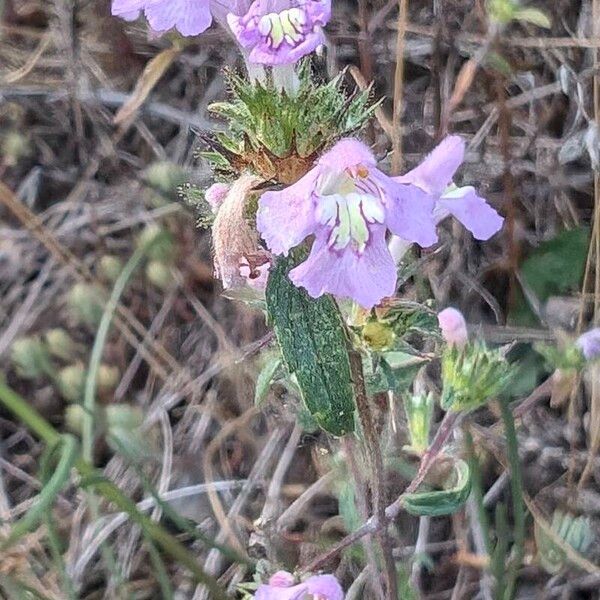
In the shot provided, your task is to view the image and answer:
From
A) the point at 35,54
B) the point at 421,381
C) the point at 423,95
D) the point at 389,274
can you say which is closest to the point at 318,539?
the point at 421,381

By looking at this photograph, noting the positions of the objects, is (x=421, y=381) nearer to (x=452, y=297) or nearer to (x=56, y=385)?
(x=452, y=297)

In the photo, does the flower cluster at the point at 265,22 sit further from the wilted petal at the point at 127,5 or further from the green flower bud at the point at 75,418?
the green flower bud at the point at 75,418

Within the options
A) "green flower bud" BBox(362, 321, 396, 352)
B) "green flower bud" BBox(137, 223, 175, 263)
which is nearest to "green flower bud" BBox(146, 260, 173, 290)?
"green flower bud" BBox(137, 223, 175, 263)

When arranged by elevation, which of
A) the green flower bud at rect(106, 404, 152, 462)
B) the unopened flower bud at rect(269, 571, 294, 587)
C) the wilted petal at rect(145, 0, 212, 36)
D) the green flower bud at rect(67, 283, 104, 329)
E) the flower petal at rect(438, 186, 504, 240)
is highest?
the wilted petal at rect(145, 0, 212, 36)

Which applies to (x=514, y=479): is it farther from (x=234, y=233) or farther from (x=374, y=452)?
(x=234, y=233)

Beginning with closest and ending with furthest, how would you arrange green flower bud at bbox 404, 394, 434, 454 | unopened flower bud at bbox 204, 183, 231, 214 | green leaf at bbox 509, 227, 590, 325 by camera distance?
unopened flower bud at bbox 204, 183, 231, 214
green flower bud at bbox 404, 394, 434, 454
green leaf at bbox 509, 227, 590, 325

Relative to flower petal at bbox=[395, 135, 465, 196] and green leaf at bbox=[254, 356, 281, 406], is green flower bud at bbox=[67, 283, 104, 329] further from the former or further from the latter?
flower petal at bbox=[395, 135, 465, 196]

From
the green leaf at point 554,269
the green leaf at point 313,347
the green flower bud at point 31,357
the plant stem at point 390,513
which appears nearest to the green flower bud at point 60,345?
the green flower bud at point 31,357
